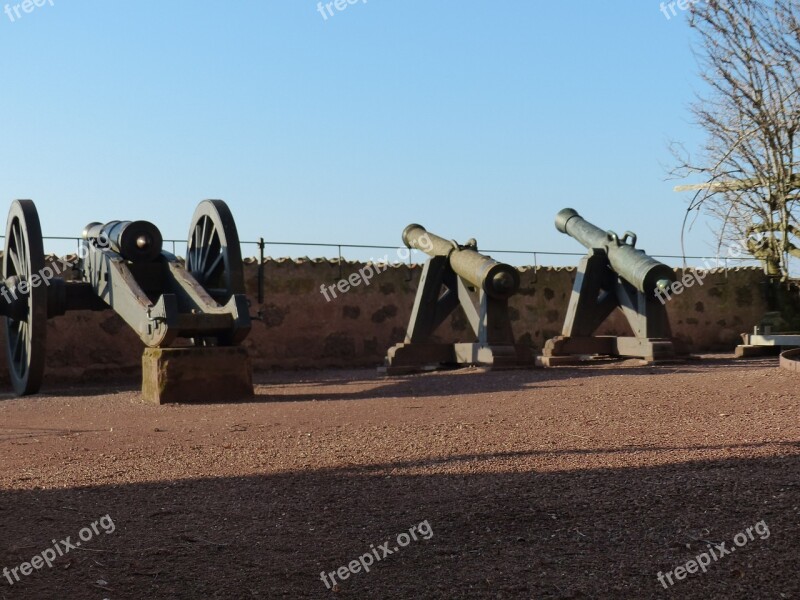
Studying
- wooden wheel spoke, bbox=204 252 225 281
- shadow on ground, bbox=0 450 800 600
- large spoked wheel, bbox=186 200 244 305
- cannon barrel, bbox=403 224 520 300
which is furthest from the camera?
cannon barrel, bbox=403 224 520 300

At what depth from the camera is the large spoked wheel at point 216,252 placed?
9562 mm

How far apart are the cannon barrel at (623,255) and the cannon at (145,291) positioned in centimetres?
507

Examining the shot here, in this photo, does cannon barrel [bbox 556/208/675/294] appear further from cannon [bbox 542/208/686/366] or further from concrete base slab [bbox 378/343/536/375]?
concrete base slab [bbox 378/343/536/375]

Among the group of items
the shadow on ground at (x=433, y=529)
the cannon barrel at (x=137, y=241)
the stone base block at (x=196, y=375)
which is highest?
the cannon barrel at (x=137, y=241)

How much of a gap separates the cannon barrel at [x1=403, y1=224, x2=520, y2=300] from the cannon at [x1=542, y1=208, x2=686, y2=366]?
51.5 inches

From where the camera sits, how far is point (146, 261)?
33.1 feet

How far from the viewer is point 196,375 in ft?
28.4

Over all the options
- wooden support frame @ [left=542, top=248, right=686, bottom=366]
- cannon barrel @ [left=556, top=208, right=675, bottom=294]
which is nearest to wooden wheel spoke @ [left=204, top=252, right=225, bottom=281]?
wooden support frame @ [left=542, top=248, right=686, bottom=366]

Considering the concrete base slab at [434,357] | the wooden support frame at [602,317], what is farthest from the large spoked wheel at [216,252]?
the wooden support frame at [602,317]

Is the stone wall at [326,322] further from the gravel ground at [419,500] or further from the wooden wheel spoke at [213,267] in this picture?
the gravel ground at [419,500]

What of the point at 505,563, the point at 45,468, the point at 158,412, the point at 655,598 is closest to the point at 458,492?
the point at 505,563

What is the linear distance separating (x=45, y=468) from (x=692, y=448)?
3.48 metres

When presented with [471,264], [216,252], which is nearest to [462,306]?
[471,264]

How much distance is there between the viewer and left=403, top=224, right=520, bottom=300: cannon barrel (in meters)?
11.4
